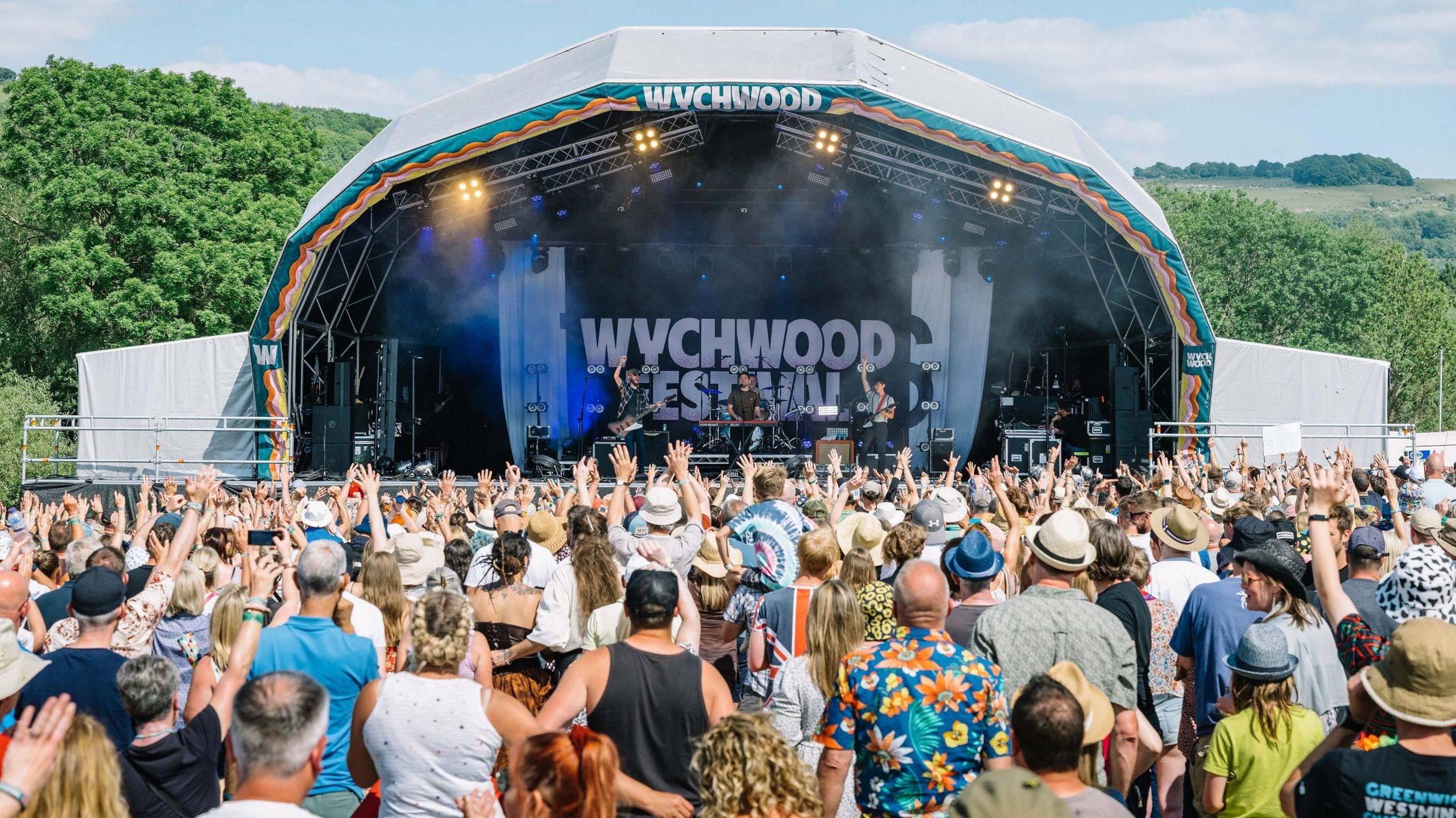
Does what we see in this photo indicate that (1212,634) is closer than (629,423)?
Yes

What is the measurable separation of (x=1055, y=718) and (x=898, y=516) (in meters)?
3.92

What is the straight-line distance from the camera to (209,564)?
5156 millimetres

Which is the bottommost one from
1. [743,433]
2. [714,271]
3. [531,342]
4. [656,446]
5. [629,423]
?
[656,446]

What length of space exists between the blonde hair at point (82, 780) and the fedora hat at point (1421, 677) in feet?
8.74

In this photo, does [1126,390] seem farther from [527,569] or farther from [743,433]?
[527,569]

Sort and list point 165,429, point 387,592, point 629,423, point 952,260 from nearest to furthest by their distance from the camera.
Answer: point 387,592, point 165,429, point 629,423, point 952,260

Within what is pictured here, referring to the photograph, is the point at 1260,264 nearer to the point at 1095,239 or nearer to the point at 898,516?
the point at 1095,239

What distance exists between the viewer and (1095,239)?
16.2 m

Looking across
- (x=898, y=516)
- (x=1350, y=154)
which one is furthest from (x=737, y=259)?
(x=1350, y=154)

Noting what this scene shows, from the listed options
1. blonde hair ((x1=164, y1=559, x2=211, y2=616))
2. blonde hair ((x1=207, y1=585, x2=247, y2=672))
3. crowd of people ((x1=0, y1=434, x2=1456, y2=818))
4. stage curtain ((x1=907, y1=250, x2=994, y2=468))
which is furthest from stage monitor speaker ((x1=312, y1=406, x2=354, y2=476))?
blonde hair ((x1=207, y1=585, x2=247, y2=672))

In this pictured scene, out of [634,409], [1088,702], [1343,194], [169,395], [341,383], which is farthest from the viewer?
[1343,194]

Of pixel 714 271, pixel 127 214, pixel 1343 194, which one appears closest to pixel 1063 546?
pixel 714 271

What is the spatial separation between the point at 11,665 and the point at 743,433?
16.5 metres

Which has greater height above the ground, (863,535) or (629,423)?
(863,535)
